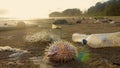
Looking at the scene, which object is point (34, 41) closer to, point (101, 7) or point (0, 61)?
point (0, 61)

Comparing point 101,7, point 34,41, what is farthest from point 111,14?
point 34,41

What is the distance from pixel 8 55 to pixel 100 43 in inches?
87.9

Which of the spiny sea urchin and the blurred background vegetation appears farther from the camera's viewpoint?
the blurred background vegetation

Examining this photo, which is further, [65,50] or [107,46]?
[107,46]

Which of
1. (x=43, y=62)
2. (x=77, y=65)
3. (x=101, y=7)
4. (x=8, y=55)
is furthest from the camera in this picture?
(x=101, y=7)

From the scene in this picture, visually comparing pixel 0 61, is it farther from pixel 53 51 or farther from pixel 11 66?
pixel 53 51

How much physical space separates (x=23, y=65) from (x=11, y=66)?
0.20m

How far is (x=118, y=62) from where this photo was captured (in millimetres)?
4449

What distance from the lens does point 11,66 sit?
14.4 ft

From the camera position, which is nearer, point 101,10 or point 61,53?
point 61,53

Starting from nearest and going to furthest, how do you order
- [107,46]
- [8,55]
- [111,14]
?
1. [8,55]
2. [107,46]
3. [111,14]

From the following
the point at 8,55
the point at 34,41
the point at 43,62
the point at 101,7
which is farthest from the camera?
the point at 101,7

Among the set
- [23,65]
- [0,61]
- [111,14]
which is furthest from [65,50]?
[111,14]

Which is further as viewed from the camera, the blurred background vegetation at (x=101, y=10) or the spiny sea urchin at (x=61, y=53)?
the blurred background vegetation at (x=101, y=10)
